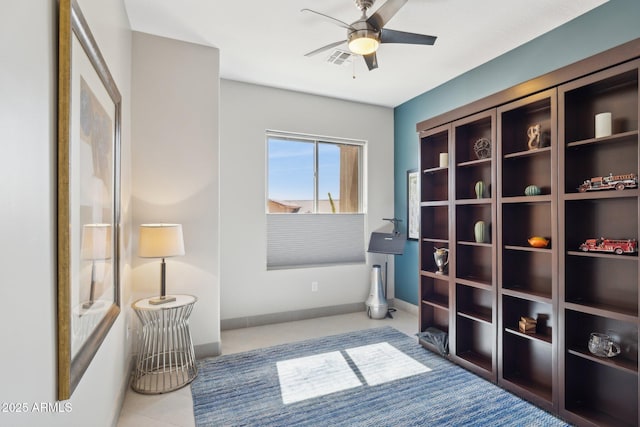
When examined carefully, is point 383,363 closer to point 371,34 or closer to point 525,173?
point 525,173

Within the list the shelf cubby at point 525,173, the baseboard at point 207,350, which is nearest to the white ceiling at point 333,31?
the shelf cubby at point 525,173

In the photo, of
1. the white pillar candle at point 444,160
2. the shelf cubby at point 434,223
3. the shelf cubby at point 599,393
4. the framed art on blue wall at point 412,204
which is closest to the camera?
the shelf cubby at point 599,393

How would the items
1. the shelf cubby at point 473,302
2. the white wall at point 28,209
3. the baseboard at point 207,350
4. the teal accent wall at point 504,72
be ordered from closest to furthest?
the white wall at point 28,209 → the teal accent wall at point 504,72 → the shelf cubby at point 473,302 → the baseboard at point 207,350

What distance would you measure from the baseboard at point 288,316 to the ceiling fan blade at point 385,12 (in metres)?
3.40

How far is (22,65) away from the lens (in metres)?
0.91

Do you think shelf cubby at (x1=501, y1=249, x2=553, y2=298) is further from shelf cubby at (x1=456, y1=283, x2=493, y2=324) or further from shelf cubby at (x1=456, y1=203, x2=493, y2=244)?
shelf cubby at (x1=456, y1=203, x2=493, y2=244)

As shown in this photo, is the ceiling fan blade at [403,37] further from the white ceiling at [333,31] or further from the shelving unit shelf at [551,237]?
the shelving unit shelf at [551,237]

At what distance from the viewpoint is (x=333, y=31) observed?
9.81 feet

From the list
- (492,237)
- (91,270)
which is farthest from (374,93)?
(91,270)

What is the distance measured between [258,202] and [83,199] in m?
2.82

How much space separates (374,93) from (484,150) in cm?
194

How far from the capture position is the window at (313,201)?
4.46 metres

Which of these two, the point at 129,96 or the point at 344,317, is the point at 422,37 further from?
the point at 344,317

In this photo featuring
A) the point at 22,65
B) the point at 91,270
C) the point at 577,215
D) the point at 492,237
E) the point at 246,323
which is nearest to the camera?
the point at 22,65
